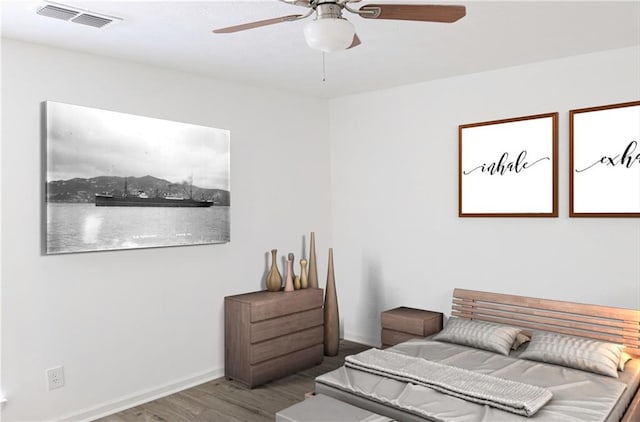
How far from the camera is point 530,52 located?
3.53 meters

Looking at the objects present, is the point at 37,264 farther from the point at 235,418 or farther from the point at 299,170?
the point at 299,170

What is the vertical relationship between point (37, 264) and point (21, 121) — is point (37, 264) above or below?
below

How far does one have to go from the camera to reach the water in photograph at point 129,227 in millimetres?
3133

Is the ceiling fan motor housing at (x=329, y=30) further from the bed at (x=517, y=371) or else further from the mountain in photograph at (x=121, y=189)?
the mountain in photograph at (x=121, y=189)

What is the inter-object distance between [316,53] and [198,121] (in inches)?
46.7

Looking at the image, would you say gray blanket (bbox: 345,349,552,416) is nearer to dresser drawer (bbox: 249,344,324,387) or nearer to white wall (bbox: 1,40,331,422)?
dresser drawer (bbox: 249,344,324,387)

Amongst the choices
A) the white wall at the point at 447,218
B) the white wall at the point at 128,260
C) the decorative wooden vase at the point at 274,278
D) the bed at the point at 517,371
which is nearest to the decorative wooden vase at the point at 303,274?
the decorative wooden vase at the point at 274,278

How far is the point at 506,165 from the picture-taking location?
3.96 meters

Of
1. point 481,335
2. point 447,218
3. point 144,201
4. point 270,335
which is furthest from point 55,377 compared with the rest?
point 447,218

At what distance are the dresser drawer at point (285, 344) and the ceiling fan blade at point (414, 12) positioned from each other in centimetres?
275

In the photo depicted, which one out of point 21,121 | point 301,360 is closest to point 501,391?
point 301,360

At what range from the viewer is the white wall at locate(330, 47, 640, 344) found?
353cm

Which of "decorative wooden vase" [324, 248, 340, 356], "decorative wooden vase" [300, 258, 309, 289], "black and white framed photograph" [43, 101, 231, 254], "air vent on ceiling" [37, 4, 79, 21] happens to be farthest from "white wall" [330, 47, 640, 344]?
"air vent on ceiling" [37, 4, 79, 21]

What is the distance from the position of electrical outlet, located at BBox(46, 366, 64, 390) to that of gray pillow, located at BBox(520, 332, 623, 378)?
125 inches
